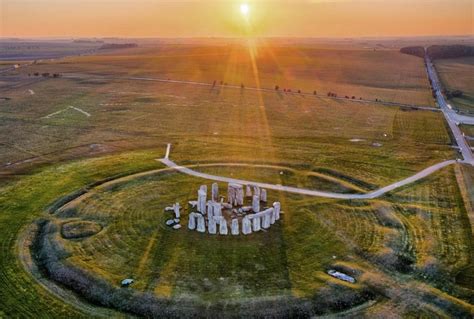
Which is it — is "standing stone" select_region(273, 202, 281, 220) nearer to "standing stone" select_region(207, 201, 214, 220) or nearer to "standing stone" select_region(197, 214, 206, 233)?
"standing stone" select_region(207, 201, 214, 220)

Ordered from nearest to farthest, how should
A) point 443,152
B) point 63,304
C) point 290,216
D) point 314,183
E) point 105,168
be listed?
point 63,304, point 290,216, point 314,183, point 105,168, point 443,152

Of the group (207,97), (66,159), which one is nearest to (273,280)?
(66,159)

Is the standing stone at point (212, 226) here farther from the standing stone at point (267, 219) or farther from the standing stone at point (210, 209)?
the standing stone at point (267, 219)

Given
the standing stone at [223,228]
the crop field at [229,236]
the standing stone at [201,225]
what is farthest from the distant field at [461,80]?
the standing stone at [201,225]

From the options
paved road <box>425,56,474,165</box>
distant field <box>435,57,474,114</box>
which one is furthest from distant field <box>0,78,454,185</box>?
distant field <box>435,57,474,114</box>

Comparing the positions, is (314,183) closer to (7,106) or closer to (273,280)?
(273,280)

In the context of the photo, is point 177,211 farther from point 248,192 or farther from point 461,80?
point 461,80
